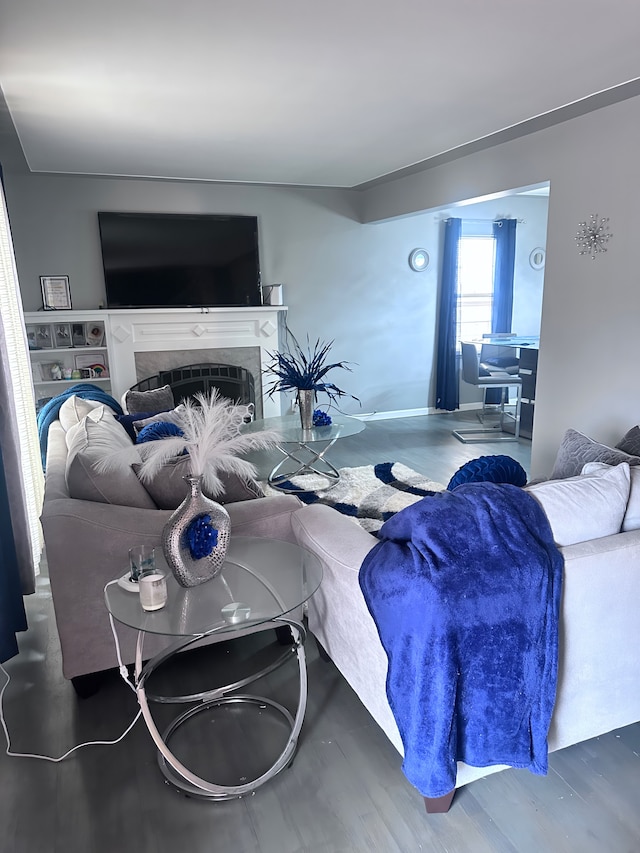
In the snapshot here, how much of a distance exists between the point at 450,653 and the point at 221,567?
2.57 ft

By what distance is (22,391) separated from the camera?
131 inches

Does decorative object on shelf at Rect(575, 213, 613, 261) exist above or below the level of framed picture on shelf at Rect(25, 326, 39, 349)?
above

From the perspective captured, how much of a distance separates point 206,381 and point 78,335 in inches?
50.5

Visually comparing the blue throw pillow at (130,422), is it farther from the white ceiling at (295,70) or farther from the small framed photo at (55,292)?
the small framed photo at (55,292)

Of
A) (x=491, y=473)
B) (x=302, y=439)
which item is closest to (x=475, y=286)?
(x=302, y=439)

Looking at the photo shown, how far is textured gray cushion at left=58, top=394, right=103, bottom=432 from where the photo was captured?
3.42m

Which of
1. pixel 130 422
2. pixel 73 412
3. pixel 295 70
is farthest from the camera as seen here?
pixel 130 422

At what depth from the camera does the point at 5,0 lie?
2035 millimetres

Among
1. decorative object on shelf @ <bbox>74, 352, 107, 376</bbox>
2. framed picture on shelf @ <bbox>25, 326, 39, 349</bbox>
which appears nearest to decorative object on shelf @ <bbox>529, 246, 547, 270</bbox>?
decorative object on shelf @ <bbox>74, 352, 107, 376</bbox>

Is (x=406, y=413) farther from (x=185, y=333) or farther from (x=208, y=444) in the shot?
(x=208, y=444)

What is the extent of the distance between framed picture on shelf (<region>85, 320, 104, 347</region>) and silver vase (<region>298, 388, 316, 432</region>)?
8.10 feet

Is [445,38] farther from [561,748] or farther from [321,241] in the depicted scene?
[321,241]

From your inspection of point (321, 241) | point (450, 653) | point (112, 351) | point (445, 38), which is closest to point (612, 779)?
point (450, 653)

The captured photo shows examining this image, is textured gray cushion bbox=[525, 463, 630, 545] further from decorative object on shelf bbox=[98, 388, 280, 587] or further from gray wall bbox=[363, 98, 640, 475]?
gray wall bbox=[363, 98, 640, 475]
